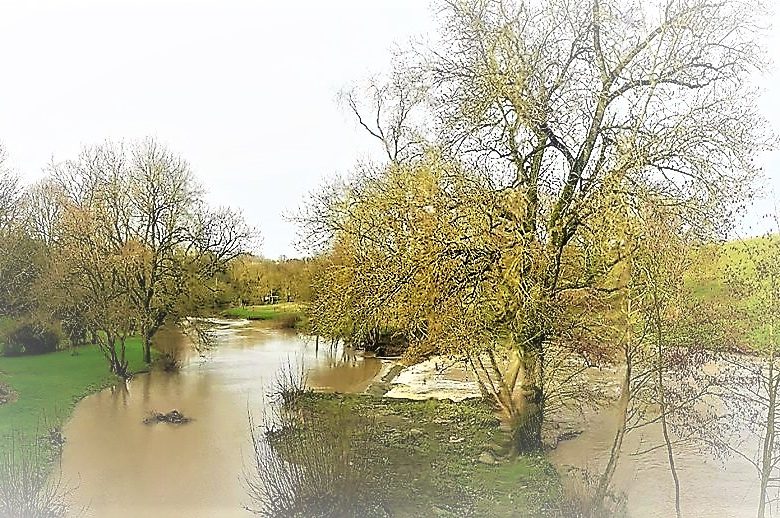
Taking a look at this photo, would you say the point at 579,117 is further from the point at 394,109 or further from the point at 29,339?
the point at 29,339

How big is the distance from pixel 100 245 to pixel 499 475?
149cm

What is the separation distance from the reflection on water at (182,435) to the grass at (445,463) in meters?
0.22

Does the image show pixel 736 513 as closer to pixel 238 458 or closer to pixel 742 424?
pixel 742 424

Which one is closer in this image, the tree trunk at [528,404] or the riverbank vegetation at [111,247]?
the riverbank vegetation at [111,247]

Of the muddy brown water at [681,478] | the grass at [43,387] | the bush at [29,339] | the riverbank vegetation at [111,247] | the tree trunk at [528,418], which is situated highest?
the riverbank vegetation at [111,247]

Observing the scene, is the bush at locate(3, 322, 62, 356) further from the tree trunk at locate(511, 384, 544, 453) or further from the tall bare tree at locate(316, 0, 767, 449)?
the tree trunk at locate(511, 384, 544, 453)

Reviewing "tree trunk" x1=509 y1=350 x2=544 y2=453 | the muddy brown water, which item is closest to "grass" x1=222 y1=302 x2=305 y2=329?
"tree trunk" x1=509 y1=350 x2=544 y2=453

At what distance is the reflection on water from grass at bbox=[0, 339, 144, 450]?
5cm

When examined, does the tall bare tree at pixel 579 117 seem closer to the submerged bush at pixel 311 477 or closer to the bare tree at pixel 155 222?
the submerged bush at pixel 311 477

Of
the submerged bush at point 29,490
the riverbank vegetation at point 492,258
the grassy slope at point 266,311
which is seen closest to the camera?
the submerged bush at point 29,490

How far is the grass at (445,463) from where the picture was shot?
189cm

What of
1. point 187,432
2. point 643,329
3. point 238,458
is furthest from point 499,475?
point 187,432

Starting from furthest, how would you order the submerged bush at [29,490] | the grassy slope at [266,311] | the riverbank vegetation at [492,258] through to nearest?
1. the grassy slope at [266,311]
2. the riverbank vegetation at [492,258]
3. the submerged bush at [29,490]

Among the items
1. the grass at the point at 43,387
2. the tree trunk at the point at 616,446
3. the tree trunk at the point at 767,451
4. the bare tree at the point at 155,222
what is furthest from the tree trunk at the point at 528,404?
the grass at the point at 43,387
